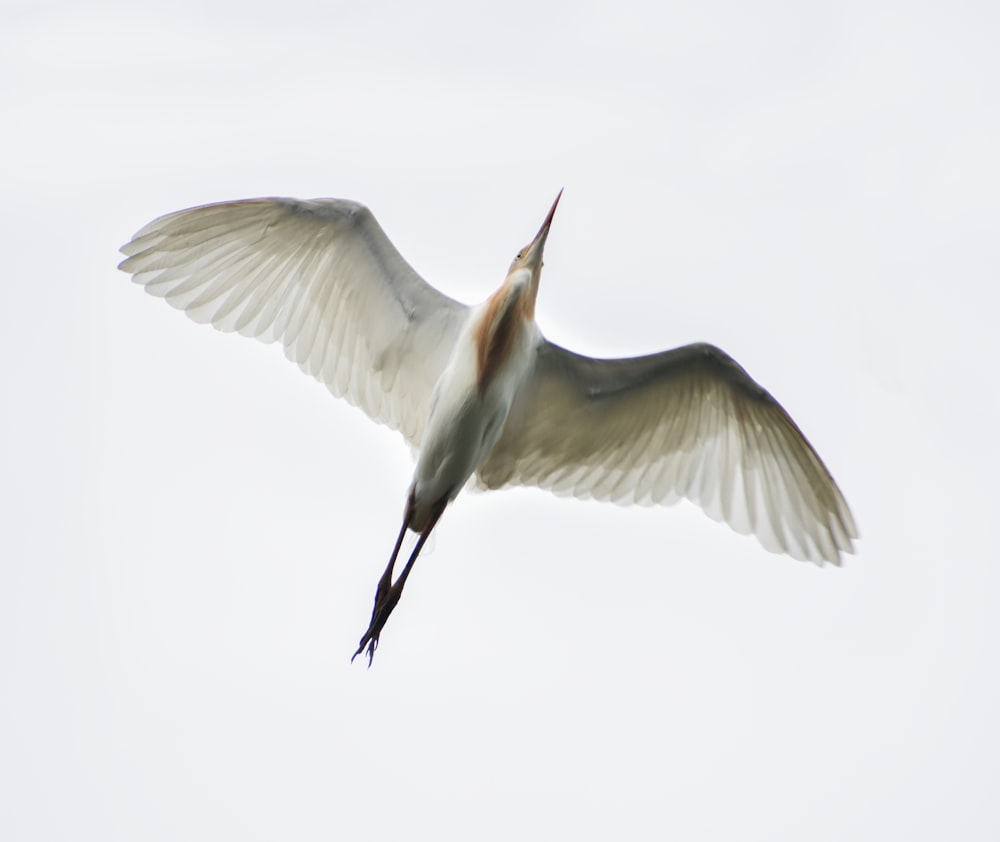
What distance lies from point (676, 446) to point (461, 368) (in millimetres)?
1714

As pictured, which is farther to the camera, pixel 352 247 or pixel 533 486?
pixel 533 486

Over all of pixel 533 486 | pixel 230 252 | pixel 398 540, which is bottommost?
pixel 398 540

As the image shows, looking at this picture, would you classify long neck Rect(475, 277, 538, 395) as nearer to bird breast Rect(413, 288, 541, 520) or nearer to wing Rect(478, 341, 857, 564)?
bird breast Rect(413, 288, 541, 520)

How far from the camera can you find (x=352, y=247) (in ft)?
32.9

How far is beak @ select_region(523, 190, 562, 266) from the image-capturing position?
10.2 meters

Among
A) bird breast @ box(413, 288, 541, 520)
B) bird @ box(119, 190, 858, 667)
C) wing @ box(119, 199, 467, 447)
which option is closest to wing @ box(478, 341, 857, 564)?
bird @ box(119, 190, 858, 667)

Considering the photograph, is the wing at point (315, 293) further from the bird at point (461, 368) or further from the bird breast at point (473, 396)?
the bird breast at point (473, 396)

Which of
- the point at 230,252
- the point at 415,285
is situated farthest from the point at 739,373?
the point at 230,252

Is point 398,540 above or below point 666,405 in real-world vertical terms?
below

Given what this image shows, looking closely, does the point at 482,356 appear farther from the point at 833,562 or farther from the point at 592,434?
the point at 833,562

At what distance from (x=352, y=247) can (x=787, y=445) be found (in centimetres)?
310

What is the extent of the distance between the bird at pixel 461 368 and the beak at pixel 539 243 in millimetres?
13

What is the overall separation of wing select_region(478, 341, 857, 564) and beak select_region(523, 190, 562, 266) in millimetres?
591

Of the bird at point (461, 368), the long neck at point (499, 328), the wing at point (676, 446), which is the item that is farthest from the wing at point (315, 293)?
the wing at point (676, 446)
